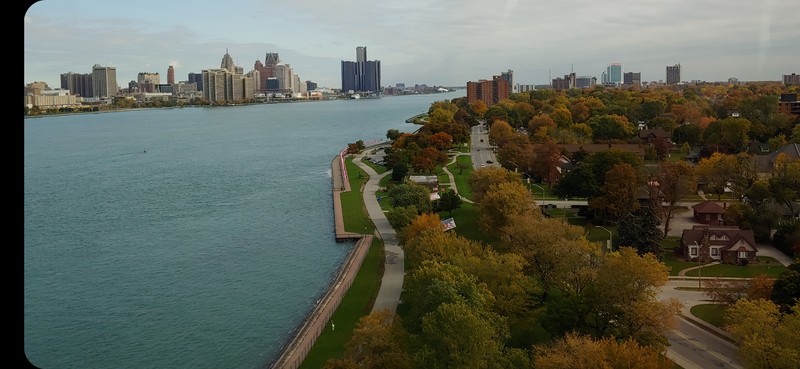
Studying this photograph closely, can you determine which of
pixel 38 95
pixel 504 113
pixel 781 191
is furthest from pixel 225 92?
pixel 781 191

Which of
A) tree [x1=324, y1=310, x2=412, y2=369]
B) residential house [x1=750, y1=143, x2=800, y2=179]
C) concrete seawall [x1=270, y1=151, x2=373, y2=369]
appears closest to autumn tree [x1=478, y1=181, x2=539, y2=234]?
concrete seawall [x1=270, y1=151, x2=373, y2=369]

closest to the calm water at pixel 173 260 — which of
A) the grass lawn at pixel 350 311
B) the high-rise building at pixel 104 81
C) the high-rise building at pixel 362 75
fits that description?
the grass lawn at pixel 350 311

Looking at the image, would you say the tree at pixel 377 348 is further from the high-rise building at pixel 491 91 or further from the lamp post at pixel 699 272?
the high-rise building at pixel 491 91

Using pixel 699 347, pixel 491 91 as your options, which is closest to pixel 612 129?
pixel 699 347

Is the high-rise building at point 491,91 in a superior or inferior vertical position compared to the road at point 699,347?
superior

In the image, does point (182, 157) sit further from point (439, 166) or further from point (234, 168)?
point (439, 166)

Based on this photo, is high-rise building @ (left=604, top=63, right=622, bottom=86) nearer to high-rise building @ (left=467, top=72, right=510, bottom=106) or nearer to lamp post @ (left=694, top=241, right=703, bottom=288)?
high-rise building @ (left=467, top=72, right=510, bottom=106)
